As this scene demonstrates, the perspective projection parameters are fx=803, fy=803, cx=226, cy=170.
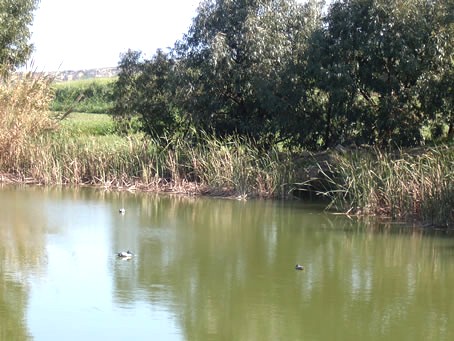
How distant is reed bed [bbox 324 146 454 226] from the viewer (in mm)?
11602

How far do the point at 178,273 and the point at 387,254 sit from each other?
2.92 metres

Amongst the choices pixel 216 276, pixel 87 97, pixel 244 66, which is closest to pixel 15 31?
pixel 244 66

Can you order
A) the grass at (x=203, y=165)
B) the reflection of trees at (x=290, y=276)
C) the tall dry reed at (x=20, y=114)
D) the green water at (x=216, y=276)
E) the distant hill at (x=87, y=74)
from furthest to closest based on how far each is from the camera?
the distant hill at (x=87, y=74), the tall dry reed at (x=20, y=114), the grass at (x=203, y=165), the reflection of trees at (x=290, y=276), the green water at (x=216, y=276)

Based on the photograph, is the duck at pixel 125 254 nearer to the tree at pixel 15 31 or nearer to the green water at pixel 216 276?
the green water at pixel 216 276

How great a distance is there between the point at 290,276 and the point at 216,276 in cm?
80

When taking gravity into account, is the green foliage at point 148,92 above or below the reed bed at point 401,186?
above

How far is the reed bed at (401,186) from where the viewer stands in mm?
11602

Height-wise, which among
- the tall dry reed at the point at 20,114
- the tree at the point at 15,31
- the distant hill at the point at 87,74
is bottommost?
the tall dry reed at the point at 20,114

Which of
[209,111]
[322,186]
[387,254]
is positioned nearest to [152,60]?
[209,111]

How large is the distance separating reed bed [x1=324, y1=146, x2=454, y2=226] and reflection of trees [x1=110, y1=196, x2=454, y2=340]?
1.82 feet

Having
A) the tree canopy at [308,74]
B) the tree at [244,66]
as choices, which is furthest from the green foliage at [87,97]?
the tree at [244,66]

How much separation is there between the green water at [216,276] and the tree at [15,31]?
7493mm

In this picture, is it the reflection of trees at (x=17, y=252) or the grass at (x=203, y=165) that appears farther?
the grass at (x=203, y=165)

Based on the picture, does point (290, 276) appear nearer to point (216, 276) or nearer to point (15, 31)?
point (216, 276)
